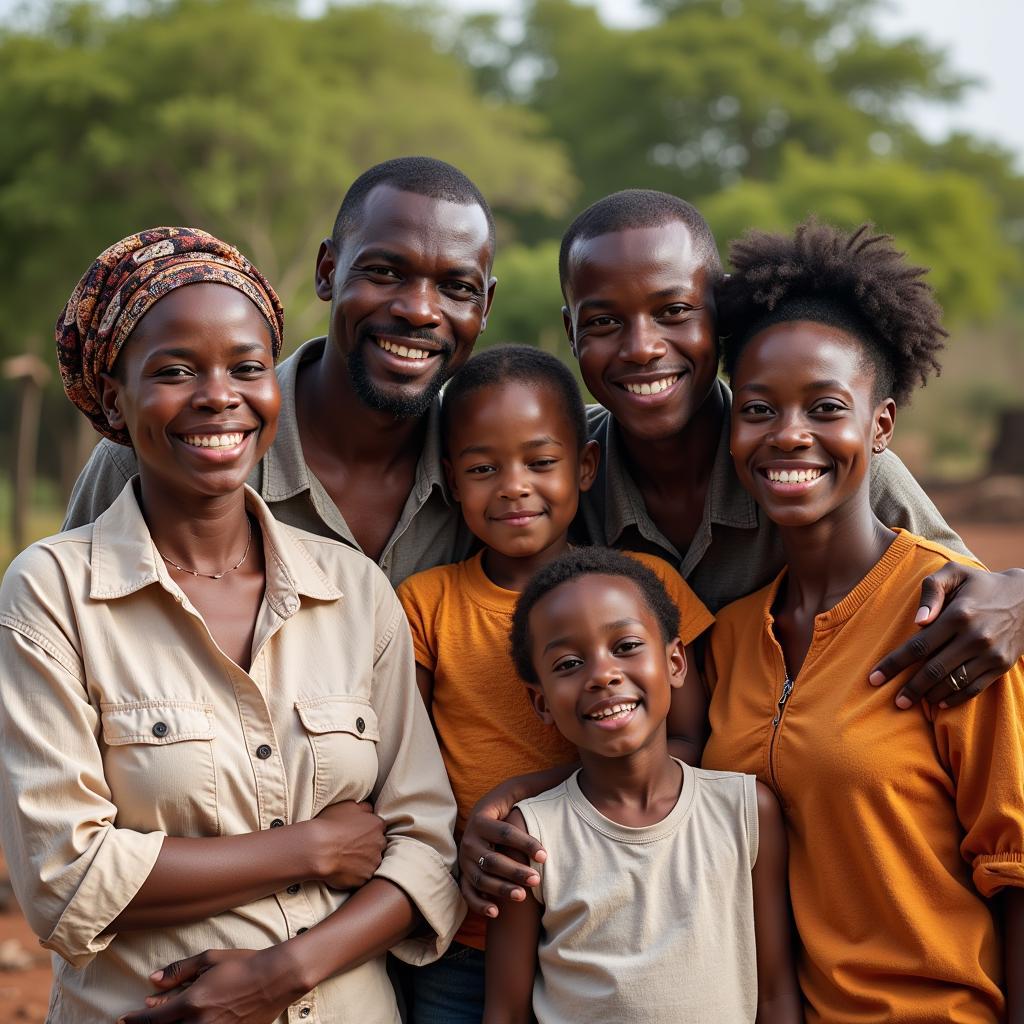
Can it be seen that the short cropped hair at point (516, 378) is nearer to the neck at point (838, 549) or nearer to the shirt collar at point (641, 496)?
the shirt collar at point (641, 496)

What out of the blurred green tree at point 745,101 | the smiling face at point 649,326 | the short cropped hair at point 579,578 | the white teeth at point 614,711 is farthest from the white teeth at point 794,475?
the blurred green tree at point 745,101

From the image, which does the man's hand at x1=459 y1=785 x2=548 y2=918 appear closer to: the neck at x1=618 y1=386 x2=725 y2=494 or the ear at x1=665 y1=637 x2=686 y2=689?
the ear at x1=665 y1=637 x2=686 y2=689

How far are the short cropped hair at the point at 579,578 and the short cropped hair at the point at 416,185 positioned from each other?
1048 millimetres

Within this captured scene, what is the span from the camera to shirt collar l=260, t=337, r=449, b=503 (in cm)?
339

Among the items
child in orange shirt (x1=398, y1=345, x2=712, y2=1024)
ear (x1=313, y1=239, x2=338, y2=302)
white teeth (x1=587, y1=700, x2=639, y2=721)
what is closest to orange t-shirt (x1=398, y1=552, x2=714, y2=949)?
child in orange shirt (x1=398, y1=345, x2=712, y2=1024)

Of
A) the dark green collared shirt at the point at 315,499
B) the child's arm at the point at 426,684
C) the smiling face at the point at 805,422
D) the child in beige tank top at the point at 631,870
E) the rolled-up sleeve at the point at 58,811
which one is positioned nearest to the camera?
the rolled-up sleeve at the point at 58,811

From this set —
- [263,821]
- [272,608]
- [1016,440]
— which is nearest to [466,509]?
[272,608]

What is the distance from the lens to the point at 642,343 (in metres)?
3.30

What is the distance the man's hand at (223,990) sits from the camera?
8.23ft

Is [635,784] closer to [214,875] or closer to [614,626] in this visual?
[614,626]

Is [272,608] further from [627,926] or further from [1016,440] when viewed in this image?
[1016,440]

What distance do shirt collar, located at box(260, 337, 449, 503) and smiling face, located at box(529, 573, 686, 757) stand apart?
0.63 metres

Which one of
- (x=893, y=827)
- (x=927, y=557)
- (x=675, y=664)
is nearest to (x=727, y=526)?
(x=675, y=664)

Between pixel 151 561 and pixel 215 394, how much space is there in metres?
0.37
